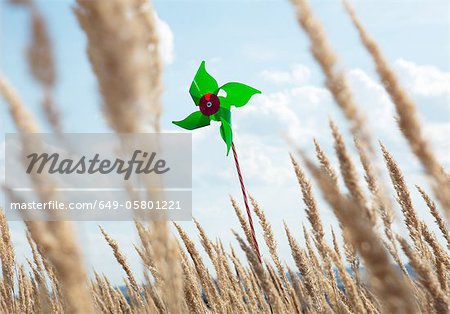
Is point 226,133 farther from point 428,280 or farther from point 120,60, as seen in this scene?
point 120,60

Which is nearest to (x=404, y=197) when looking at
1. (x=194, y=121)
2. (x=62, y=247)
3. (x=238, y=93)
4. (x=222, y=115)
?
(x=62, y=247)

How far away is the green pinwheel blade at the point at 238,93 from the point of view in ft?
18.2

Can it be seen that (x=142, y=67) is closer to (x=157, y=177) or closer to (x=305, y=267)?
(x=157, y=177)

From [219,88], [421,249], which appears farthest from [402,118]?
[219,88]

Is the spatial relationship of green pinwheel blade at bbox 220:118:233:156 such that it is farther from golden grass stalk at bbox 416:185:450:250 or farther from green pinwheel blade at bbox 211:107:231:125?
golden grass stalk at bbox 416:185:450:250

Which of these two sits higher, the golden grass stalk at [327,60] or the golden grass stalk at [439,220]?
the golden grass stalk at [439,220]

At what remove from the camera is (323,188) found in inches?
32.3

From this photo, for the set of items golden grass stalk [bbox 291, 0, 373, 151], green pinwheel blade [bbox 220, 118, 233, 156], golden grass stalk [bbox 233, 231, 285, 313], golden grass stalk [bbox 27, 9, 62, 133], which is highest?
green pinwheel blade [bbox 220, 118, 233, 156]

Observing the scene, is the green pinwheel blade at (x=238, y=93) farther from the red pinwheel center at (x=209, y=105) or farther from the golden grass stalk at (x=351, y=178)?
the golden grass stalk at (x=351, y=178)

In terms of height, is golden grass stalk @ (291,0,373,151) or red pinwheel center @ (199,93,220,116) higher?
red pinwheel center @ (199,93,220,116)

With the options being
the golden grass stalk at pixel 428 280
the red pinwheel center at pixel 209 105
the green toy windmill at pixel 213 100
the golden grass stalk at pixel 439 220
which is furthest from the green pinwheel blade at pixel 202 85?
the golden grass stalk at pixel 428 280

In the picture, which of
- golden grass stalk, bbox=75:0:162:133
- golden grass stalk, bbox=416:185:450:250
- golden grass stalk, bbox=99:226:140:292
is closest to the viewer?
golden grass stalk, bbox=75:0:162:133

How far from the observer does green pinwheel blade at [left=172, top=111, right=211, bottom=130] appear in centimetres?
553

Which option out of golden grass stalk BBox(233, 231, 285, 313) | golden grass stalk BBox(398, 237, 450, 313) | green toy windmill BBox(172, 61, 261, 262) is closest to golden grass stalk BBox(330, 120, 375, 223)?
golden grass stalk BBox(398, 237, 450, 313)
